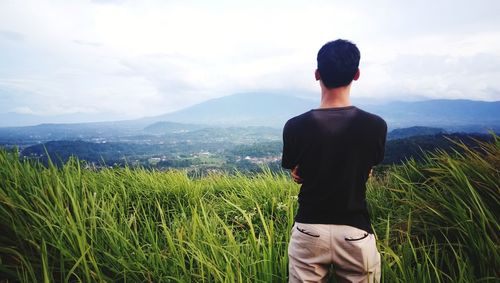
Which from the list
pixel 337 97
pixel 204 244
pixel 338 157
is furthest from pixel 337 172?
pixel 204 244

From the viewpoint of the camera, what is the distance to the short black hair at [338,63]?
1.65 meters

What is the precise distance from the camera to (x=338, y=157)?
1.64 m

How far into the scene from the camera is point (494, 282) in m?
2.00

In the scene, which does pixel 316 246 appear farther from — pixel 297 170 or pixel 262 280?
pixel 262 280

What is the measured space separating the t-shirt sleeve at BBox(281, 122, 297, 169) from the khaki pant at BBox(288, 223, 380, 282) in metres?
0.37

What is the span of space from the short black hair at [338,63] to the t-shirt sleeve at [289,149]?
13.7 inches

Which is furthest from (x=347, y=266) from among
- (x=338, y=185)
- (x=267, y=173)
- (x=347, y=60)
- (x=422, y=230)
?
(x=267, y=173)

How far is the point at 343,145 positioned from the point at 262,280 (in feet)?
3.81

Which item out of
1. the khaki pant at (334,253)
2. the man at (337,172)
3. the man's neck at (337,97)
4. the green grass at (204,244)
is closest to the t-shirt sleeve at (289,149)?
the man at (337,172)

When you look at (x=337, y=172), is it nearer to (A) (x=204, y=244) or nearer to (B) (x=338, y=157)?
(B) (x=338, y=157)

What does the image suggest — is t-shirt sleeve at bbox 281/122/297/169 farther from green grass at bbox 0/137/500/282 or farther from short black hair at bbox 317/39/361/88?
green grass at bbox 0/137/500/282

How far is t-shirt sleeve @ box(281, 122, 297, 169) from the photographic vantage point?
68.8 inches

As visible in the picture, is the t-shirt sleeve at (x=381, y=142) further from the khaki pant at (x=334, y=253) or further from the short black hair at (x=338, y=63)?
the khaki pant at (x=334, y=253)

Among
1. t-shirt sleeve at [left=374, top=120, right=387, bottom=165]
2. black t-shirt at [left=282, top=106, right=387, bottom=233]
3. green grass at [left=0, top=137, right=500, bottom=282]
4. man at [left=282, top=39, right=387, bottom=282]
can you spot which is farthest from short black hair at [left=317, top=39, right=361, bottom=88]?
green grass at [left=0, top=137, right=500, bottom=282]
